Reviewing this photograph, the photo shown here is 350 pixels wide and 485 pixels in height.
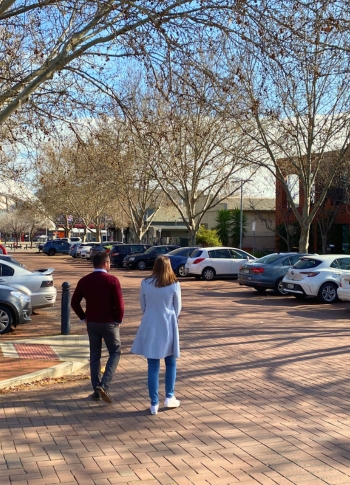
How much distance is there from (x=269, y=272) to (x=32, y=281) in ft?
29.5

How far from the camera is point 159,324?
661 cm

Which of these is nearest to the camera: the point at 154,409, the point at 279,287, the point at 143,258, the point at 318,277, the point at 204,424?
the point at 204,424

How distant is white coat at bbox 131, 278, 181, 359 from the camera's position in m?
6.54

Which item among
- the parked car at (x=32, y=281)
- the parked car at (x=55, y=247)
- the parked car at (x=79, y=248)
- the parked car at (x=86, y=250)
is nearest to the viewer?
the parked car at (x=32, y=281)

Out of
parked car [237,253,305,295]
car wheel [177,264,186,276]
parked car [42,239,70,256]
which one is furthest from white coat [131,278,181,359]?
parked car [42,239,70,256]

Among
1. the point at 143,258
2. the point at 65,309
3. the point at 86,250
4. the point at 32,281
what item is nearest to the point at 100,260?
the point at 65,309

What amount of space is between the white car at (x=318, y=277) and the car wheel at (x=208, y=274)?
8.28 metres

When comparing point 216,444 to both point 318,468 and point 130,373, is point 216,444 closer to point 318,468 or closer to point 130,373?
point 318,468

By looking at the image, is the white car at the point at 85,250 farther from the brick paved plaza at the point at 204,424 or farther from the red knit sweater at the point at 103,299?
the red knit sweater at the point at 103,299

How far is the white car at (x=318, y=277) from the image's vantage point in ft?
59.9

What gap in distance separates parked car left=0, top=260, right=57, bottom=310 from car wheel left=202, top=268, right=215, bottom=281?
42.0 ft

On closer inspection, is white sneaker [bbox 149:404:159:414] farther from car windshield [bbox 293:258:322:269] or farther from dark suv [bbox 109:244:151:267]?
dark suv [bbox 109:244:151:267]

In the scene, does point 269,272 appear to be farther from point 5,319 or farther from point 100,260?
point 100,260

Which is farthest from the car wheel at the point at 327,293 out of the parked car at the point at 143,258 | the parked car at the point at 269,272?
the parked car at the point at 143,258
